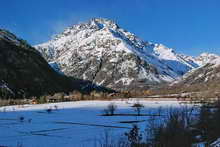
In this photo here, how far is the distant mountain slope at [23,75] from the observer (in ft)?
265

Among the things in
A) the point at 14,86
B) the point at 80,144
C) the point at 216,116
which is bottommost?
the point at 80,144

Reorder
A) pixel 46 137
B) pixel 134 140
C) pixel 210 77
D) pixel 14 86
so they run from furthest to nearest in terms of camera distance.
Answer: pixel 210 77 < pixel 14 86 < pixel 46 137 < pixel 134 140

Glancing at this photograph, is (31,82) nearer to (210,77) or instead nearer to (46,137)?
(46,137)

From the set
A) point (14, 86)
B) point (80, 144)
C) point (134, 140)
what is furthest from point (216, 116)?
point (14, 86)

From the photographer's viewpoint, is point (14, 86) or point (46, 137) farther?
point (14, 86)

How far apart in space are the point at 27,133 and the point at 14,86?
2649 inches

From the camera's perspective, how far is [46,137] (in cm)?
1475

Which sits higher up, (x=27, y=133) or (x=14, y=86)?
(x=14, y=86)

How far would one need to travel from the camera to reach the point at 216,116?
1325 cm

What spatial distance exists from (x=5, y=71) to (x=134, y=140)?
262 feet

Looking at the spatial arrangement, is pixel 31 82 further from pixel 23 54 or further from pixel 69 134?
pixel 69 134

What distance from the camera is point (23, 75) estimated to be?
88062 mm

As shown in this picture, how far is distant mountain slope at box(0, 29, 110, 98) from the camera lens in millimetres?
80750

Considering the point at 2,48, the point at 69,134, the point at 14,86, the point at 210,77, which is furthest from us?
the point at 210,77
